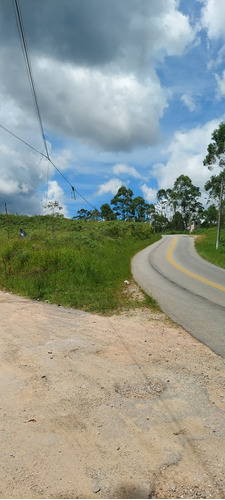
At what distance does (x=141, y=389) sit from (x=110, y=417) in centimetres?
71

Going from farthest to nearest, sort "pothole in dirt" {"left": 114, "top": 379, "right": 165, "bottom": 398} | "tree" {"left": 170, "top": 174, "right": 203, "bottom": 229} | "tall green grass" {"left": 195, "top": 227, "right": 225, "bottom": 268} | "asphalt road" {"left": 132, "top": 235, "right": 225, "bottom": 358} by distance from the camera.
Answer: "tree" {"left": 170, "top": 174, "right": 203, "bottom": 229}
"tall green grass" {"left": 195, "top": 227, "right": 225, "bottom": 268}
"asphalt road" {"left": 132, "top": 235, "right": 225, "bottom": 358}
"pothole in dirt" {"left": 114, "top": 379, "right": 165, "bottom": 398}

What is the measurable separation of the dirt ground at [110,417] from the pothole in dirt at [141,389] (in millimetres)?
13

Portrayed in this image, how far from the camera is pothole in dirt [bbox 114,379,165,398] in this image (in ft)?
12.4

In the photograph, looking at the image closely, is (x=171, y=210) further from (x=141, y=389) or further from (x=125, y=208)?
(x=141, y=389)

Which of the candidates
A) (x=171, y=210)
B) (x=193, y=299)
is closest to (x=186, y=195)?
(x=171, y=210)

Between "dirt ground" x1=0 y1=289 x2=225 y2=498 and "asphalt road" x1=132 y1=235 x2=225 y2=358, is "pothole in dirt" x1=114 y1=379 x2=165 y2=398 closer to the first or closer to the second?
"dirt ground" x1=0 y1=289 x2=225 y2=498

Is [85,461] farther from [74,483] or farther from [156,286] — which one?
[156,286]

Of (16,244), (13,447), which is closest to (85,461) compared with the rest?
(13,447)

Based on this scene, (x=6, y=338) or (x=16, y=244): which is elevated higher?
(x=16, y=244)

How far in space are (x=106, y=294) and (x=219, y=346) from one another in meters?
4.68

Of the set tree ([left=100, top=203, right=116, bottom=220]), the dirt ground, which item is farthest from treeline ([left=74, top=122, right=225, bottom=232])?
the dirt ground

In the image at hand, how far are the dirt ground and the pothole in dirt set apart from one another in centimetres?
1

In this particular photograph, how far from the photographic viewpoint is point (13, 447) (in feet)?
9.37

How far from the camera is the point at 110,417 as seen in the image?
3316mm
